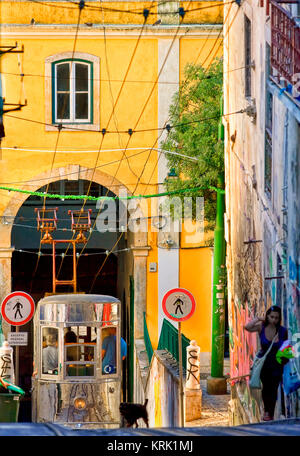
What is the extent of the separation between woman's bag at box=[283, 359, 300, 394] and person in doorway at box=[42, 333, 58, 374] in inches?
283

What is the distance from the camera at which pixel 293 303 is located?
11.0 metres

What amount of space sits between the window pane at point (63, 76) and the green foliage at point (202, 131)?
3.47m

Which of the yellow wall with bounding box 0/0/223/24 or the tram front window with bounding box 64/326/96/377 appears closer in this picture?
the tram front window with bounding box 64/326/96/377

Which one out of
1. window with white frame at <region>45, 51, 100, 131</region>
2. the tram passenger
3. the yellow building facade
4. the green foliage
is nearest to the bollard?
the tram passenger

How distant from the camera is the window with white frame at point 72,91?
87.0 ft

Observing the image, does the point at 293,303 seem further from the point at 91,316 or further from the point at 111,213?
the point at 111,213

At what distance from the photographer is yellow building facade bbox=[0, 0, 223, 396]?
→ 26266 millimetres

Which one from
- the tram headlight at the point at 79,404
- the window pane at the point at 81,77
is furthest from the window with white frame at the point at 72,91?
the tram headlight at the point at 79,404

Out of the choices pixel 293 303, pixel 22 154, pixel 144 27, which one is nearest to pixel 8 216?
pixel 22 154

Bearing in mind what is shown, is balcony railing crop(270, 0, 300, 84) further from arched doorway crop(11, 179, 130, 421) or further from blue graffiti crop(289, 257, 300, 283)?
arched doorway crop(11, 179, 130, 421)

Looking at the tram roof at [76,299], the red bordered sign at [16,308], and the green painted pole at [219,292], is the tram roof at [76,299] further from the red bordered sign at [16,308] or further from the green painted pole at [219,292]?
the green painted pole at [219,292]

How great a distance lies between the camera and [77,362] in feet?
58.3

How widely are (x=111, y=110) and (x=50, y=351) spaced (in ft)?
33.5

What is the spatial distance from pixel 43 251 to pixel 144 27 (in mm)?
9120
